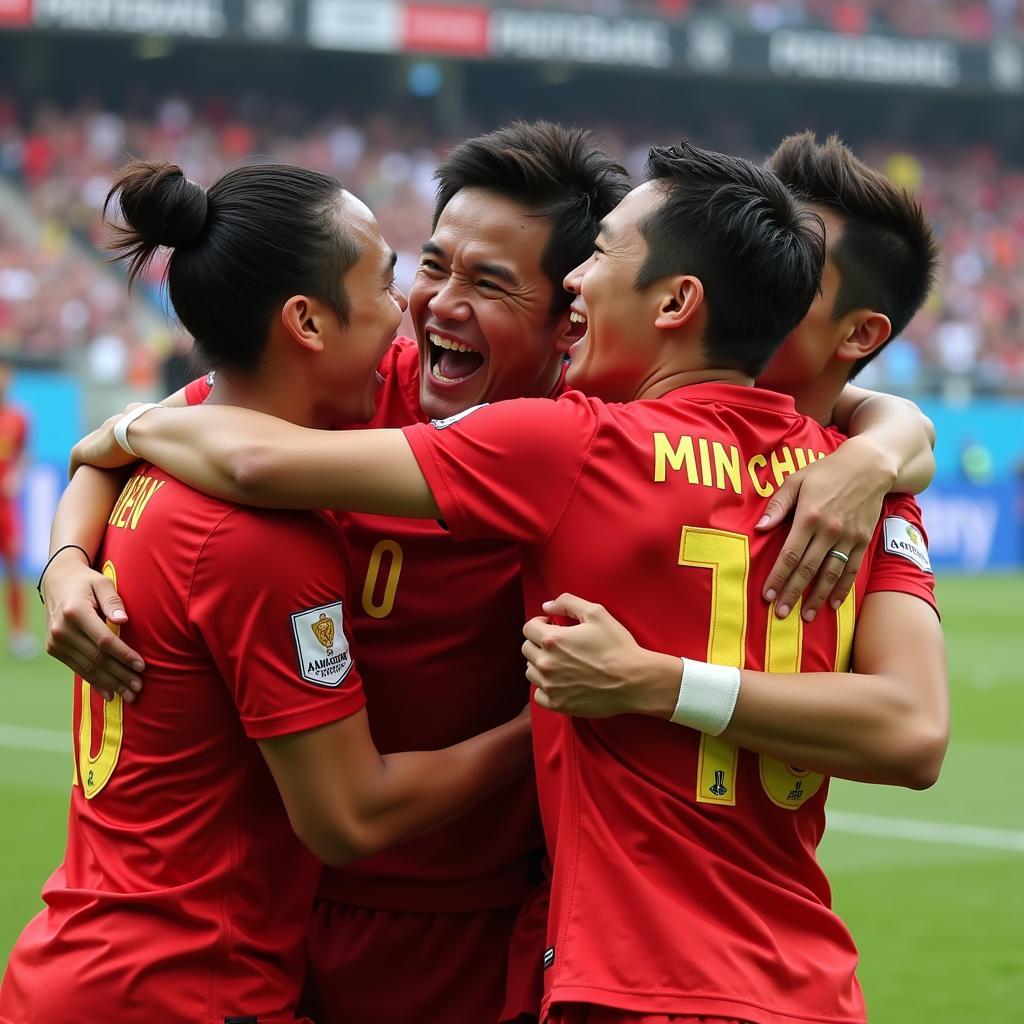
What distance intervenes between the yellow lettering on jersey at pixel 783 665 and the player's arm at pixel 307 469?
0.56 metres

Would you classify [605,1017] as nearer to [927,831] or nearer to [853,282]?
[853,282]

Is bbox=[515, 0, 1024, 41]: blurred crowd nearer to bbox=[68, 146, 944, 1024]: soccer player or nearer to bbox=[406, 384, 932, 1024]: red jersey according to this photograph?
bbox=[68, 146, 944, 1024]: soccer player

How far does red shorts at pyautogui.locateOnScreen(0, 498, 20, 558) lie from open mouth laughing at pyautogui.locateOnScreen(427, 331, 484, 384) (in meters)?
10.8

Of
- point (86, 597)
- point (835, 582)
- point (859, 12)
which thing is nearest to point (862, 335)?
point (835, 582)

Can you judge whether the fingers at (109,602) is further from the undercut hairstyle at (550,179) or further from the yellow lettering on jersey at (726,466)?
the undercut hairstyle at (550,179)

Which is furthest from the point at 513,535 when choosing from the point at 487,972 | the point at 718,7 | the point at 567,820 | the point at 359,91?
the point at 718,7

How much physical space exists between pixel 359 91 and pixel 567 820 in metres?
28.1

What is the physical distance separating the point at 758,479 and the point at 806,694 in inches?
13.6

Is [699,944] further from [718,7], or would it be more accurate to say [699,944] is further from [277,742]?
[718,7]

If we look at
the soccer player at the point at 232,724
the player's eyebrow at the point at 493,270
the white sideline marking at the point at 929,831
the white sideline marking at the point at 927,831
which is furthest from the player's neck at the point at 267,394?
the white sideline marking at the point at 927,831

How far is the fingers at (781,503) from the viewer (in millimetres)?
2432

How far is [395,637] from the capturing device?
288cm

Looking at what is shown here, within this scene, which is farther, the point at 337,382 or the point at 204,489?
the point at 337,382

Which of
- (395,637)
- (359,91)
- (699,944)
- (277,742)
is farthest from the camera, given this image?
(359,91)
